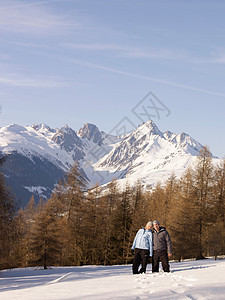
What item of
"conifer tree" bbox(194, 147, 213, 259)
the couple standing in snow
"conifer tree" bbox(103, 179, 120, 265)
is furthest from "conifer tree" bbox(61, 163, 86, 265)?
the couple standing in snow

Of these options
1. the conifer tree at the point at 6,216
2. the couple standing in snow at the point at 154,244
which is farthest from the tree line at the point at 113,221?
the couple standing in snow at the point at 154,244

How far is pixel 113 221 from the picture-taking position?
40031 mm

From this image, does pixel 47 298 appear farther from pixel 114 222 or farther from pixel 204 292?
pixel 114 222

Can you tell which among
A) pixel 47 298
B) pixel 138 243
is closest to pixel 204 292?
pixel 47 298

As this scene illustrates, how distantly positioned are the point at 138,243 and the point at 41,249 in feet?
61.9

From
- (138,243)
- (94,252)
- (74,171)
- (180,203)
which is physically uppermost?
(74,171)

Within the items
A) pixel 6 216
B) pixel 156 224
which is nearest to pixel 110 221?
pixel 6 216

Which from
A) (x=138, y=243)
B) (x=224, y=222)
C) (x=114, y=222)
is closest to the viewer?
(x=138, y=243)

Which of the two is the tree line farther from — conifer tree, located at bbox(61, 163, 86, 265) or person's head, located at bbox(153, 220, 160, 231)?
person's head, located at bbox(153, 220, 160, 231)

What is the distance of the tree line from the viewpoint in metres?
31.6

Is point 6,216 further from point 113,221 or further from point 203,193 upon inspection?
point 113,221

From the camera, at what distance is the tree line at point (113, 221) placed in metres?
31.6

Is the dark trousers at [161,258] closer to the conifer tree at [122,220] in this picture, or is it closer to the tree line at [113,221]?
the tree line at [113,221]

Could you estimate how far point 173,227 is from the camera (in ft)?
108
